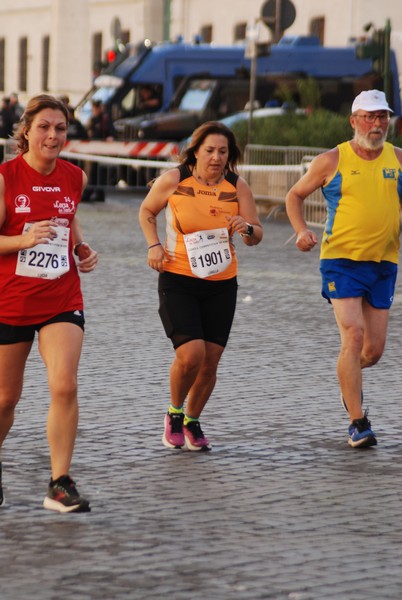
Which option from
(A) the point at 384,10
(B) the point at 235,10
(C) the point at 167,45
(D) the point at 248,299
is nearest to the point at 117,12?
(B) the point at 235,10

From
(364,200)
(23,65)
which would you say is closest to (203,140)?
(364,200)

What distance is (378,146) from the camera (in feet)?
26.9

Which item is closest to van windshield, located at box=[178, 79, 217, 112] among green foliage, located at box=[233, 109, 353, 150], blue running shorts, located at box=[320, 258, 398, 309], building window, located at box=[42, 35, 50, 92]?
green foliage, located at box=[233, 109, 353, 150]

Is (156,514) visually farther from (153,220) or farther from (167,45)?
(167,45)

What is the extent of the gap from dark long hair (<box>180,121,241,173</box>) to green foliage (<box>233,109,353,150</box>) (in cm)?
1660

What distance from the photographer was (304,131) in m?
24.9

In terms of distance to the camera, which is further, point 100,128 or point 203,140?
point 100,128

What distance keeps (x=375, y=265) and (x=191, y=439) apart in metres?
1.27

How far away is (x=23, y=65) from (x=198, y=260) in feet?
192

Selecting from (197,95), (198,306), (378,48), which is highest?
(378,48)

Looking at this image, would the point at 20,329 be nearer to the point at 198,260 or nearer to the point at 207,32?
the point at 198,260

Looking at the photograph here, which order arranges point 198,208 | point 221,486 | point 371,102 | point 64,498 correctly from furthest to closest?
point 371,102, point 198,208, point 221,486, point 64,498

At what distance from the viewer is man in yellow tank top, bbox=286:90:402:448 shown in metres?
8.21

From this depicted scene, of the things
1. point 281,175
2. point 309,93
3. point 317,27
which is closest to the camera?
point 281,175
